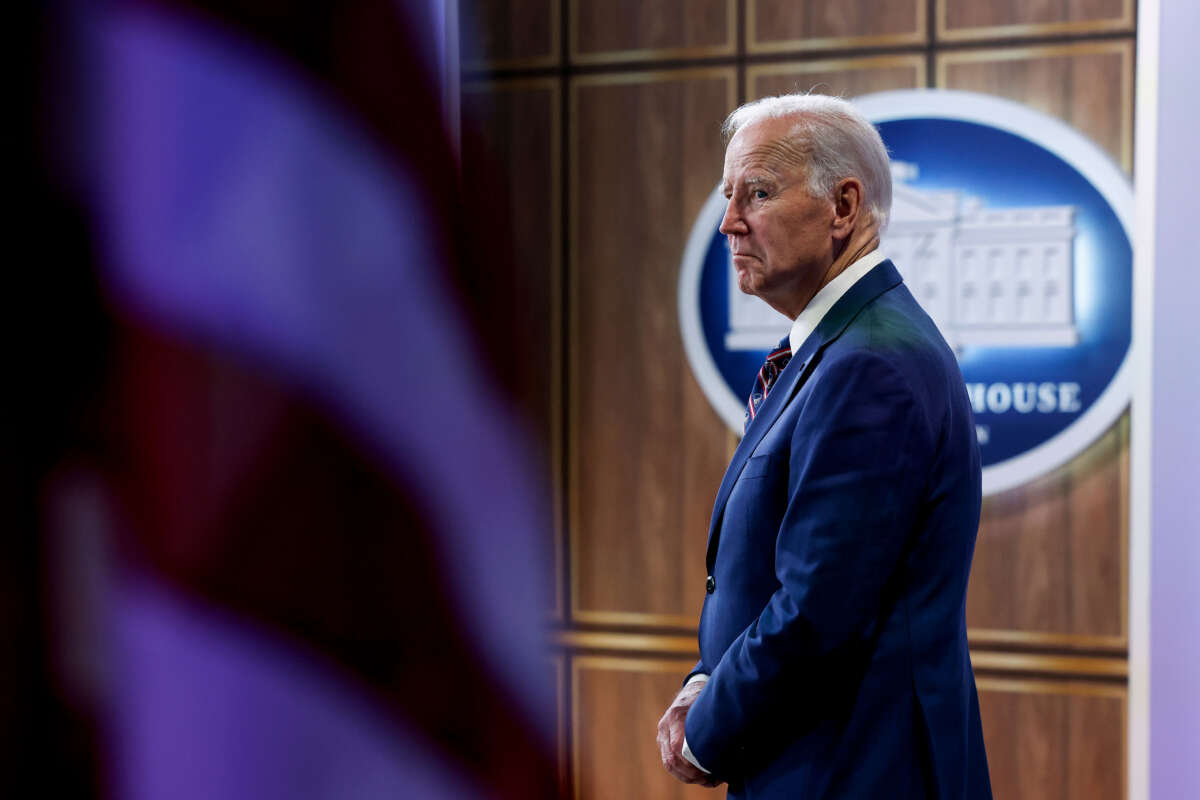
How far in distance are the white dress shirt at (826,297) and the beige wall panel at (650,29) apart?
124 cm

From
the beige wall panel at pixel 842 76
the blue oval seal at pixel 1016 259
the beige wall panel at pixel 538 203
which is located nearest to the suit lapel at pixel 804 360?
the blue oval seal at pixel 1016 259

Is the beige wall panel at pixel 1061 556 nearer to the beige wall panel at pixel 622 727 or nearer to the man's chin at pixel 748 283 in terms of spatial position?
the beige wall panel at pixel 622 727

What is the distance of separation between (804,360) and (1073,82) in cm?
125

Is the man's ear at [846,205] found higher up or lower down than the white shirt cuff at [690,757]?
higher up

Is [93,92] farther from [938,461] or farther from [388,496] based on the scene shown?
[938,461]

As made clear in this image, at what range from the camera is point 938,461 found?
870 mm

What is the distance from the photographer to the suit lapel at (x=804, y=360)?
0.91 m

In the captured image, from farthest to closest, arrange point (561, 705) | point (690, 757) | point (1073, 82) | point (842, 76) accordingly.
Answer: point (561, 705)
point (842, 76)
point (1073, 82)
point (690, 757)

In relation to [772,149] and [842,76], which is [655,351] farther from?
[772,149]

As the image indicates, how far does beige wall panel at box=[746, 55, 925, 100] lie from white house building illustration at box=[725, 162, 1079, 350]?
0.16m

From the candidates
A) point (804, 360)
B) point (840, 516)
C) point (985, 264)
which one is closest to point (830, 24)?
point (985, 264)

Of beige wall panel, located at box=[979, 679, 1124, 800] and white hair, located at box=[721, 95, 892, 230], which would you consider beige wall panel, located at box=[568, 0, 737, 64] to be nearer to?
white hair, located at box=[721, 95, 892, 230]

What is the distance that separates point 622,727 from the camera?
218cm

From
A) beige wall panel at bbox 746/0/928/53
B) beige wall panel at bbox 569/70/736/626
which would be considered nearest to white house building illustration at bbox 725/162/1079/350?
beige wall panel at bbox 746/0/928/53
